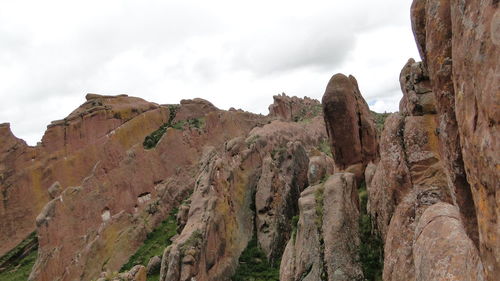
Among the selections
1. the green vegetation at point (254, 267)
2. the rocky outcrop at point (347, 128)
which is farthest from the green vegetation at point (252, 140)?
the rocky outcrop at point (347, 128)

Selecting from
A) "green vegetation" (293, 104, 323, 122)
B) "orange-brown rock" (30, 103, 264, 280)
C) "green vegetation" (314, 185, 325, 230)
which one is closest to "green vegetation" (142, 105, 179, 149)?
"orange-brown rock" (30, 103, 264, 280)

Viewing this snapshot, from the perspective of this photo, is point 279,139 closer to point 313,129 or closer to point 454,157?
point 313,129

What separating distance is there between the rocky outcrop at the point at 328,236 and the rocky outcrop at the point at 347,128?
15.2ft

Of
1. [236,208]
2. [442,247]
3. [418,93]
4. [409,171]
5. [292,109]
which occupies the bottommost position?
[442,247]

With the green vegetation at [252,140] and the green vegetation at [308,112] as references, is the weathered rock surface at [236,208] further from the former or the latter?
the green vegetation at [308,112]

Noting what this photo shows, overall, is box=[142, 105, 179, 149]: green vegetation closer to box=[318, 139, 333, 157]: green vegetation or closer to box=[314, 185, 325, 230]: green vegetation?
box=[318, 139, 333, 157]: green vegetation

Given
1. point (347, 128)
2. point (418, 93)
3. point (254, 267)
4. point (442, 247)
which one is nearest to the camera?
point (442, 247)

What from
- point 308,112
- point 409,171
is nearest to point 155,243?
point 409,171

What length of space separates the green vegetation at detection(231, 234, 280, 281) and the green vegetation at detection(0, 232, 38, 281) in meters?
23.1

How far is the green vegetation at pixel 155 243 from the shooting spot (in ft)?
127

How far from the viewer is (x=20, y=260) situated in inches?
1930

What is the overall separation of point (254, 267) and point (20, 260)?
29.8 metres

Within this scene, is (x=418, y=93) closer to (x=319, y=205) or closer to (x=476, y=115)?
(x=319, y=205)

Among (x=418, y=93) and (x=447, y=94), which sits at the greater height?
(x=418, y=93)
